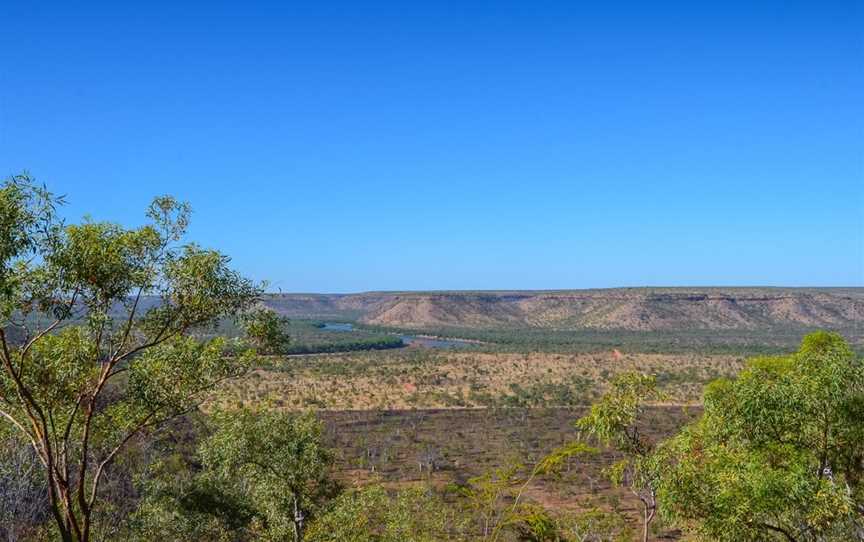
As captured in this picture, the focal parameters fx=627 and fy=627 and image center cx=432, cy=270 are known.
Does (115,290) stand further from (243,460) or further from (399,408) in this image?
(399,408)

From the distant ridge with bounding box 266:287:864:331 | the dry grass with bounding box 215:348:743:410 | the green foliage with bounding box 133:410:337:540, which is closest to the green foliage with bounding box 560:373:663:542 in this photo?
the green foliage with bounding box 133:410:337:540

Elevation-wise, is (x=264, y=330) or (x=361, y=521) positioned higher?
(x=264, y=330)

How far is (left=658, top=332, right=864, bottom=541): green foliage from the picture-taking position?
8.67m

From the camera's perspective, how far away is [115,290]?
8.50 metres

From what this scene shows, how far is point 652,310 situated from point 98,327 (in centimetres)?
15829

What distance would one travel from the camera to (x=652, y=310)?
155000 mm

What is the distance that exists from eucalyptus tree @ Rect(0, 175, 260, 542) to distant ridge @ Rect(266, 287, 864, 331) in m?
145

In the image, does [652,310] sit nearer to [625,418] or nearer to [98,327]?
[625,418]

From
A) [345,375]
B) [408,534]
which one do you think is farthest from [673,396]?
[408,534]

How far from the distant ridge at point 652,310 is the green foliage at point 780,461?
5536 inches

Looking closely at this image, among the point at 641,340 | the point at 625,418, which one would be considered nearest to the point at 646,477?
the point at 625,418

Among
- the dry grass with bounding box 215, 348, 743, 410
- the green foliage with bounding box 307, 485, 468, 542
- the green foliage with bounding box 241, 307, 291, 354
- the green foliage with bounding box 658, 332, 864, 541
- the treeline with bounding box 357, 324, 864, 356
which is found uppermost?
the green foliage with bounding box 241, 307, 291, 354

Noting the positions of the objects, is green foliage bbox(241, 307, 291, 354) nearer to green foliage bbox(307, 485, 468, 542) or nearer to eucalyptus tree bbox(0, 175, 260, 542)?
eucalyptus tree bbox(0, 175, 260, 542)

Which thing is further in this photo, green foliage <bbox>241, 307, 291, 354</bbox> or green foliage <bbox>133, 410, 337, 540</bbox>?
green foliage <bbox>133, 410, 337, 540</bbox>
